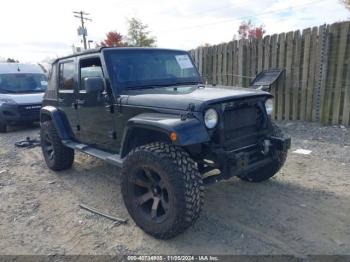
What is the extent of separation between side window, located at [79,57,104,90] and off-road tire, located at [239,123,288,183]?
2364 millimetres

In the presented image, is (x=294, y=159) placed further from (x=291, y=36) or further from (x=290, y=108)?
(x=291, y=36)

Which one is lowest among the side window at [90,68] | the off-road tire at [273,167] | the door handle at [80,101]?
the off-road tire at [273,167]

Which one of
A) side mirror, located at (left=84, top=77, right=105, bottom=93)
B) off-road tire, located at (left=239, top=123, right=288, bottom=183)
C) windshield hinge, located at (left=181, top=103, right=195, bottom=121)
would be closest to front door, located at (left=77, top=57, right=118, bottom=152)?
side mirror, located at (left=84, top=77, right=105, bottom=93)

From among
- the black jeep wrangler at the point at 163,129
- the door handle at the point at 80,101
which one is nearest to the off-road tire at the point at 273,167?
the black jeep wrangler at the point at 163,129

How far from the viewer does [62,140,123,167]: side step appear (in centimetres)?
366

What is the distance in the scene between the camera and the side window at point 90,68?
13.4 ft

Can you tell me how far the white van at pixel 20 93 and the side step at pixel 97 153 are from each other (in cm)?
497

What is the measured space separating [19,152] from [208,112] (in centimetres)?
540

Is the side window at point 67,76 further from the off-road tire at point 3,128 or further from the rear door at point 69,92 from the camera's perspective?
the off-road tire at point 3,128

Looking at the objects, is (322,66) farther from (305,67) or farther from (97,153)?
(97,153)

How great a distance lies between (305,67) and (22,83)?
8556mm

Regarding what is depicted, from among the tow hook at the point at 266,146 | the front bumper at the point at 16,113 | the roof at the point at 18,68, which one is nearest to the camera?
the tow hook at the point at 266,146

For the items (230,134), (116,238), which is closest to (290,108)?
(230,134)

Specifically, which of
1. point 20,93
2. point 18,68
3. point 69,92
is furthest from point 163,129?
point 18,68
